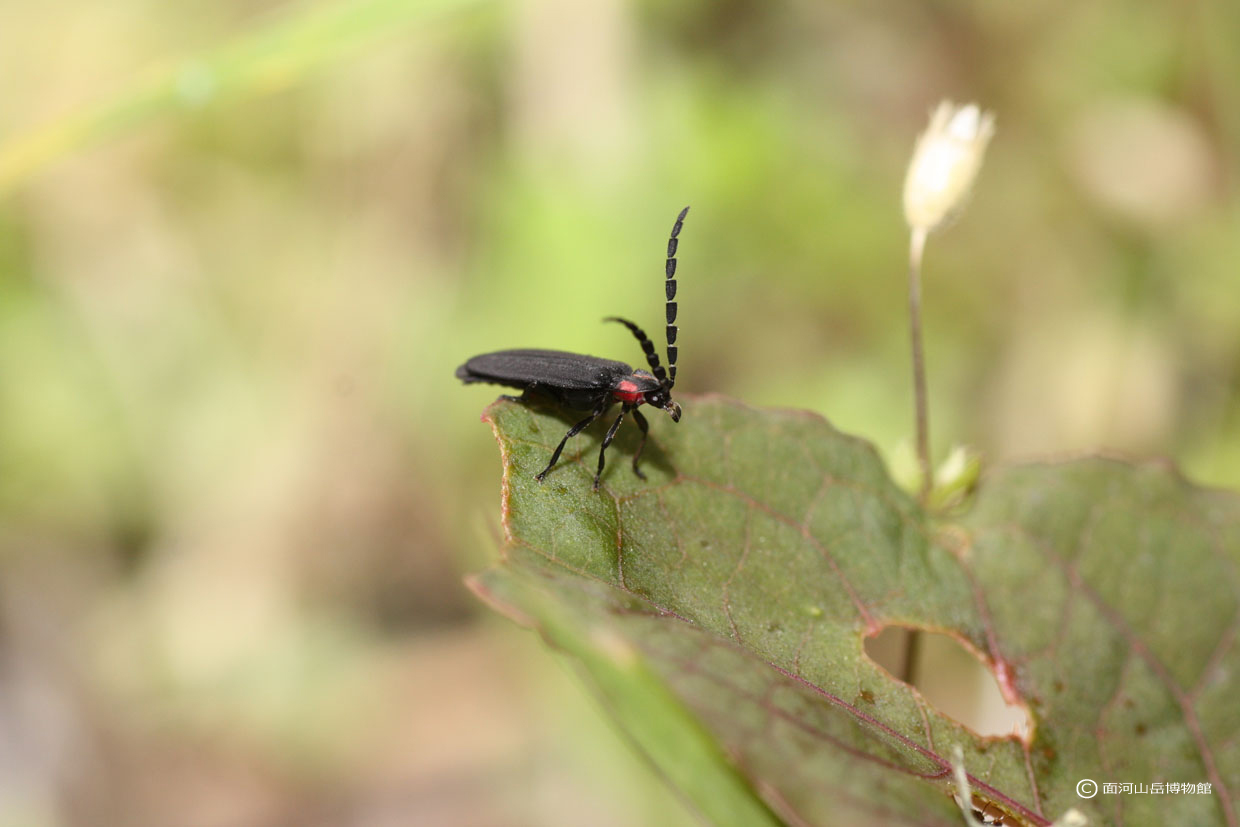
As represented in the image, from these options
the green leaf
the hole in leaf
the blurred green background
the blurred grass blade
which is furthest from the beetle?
the blurred green background

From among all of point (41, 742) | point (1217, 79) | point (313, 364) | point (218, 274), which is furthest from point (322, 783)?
point (1217, 79)

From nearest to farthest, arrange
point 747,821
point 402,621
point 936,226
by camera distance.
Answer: point 747,821, point 936,226, point 402,621

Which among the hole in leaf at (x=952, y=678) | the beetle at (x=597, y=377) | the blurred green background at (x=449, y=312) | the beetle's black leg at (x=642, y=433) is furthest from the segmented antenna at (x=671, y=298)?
the blurred green background at (x=449, y=312)

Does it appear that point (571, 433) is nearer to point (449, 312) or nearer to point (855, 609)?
point (855, 609)

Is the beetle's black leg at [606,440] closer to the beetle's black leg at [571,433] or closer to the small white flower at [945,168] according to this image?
the beetle's black leg at [571,433]

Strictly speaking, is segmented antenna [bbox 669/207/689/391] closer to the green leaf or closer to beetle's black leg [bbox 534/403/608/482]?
beetle's black leg [bbox 534/403/608/482]

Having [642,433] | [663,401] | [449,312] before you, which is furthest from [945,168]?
[449,312]

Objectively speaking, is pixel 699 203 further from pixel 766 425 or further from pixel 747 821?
pixel 747 821
